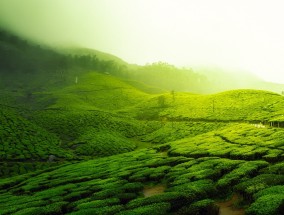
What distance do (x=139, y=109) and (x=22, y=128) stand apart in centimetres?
7691

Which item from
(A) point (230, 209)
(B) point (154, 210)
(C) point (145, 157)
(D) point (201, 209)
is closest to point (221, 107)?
(C) point (145, 157)

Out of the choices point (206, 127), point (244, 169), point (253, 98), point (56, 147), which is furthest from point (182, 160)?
point (253, 98)

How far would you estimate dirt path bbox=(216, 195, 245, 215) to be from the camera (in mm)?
23106

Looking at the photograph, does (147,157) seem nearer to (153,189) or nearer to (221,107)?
(153,189)

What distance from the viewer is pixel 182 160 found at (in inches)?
1683

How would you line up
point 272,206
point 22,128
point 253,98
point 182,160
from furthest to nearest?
point 253,98 → point 22,128 → point 182,160 → point 272,206

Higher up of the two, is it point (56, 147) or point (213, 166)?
point (213, 166)

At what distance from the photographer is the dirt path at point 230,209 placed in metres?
23.1

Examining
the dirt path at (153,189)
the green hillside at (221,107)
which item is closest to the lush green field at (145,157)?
the green hillside at (221,107)

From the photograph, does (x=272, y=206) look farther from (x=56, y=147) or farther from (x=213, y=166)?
(x=56, y=147)

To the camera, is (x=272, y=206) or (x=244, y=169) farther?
(x=244, y=169)

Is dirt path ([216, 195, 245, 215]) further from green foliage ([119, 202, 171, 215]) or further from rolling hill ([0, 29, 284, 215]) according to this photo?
green foliage ([119, 202, 171, 215])

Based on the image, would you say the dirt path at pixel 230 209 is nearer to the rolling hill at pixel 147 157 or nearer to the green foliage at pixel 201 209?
the rolling hill at pixel 147 157

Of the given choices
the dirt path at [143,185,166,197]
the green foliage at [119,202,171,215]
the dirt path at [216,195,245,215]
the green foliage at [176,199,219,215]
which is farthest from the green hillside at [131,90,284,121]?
the green foliage at [119,202,171,215]
